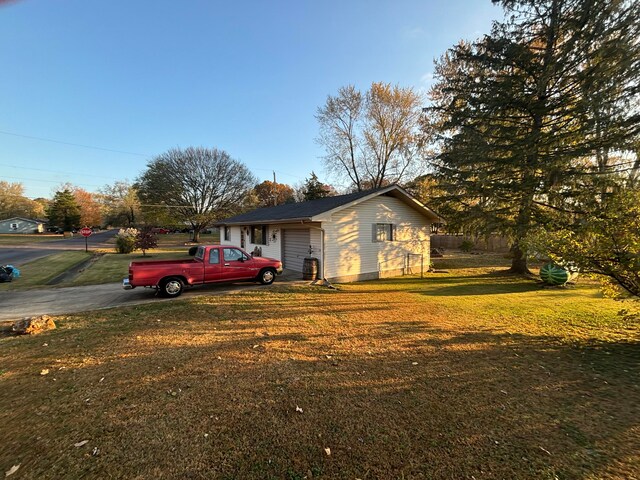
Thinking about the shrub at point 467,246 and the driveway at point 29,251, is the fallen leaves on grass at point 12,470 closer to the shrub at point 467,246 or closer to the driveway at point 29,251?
the driveway at point 29,251

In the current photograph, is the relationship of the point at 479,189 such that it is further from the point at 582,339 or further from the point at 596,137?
the point at 582,339

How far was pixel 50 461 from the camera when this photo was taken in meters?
2.55

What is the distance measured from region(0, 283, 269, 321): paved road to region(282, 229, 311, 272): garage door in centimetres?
287

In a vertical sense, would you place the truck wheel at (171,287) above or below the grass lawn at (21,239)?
below

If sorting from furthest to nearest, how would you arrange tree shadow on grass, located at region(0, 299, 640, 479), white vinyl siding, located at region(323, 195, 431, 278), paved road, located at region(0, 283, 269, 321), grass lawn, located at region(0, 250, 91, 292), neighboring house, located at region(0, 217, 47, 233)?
neighboring house, located at region(0, 217, 47, 233)
white vinyl siding, located at region(323, 195, 431, 278)
grass lawn, located at region(0, 250, 91, 292)
paved road, located at region(0, 283, 269, 321)
tree shadow on grass, located at region(0, 299, 640, 479)

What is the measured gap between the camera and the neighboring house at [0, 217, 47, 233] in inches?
2264

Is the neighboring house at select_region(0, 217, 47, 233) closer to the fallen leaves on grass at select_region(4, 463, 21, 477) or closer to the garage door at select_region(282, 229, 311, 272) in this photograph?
the garage door at select_region(282, 229, 311, 272)

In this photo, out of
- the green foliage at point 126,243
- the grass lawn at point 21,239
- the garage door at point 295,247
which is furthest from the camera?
the grass lawn at point 21,239

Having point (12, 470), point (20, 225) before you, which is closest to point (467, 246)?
point (12, 470)

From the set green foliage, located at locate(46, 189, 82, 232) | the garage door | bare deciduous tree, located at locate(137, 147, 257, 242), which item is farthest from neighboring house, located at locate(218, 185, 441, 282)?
green foliage, located at locate(46, 189, 82, 232)

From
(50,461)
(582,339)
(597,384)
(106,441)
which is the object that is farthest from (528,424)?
(50,461)

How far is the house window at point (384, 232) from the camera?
1324 cm

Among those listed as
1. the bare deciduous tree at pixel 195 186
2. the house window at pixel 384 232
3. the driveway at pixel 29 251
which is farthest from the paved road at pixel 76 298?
the bare deciduous tree at pixel 195 186

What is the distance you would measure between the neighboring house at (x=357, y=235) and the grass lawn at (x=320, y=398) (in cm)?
503
